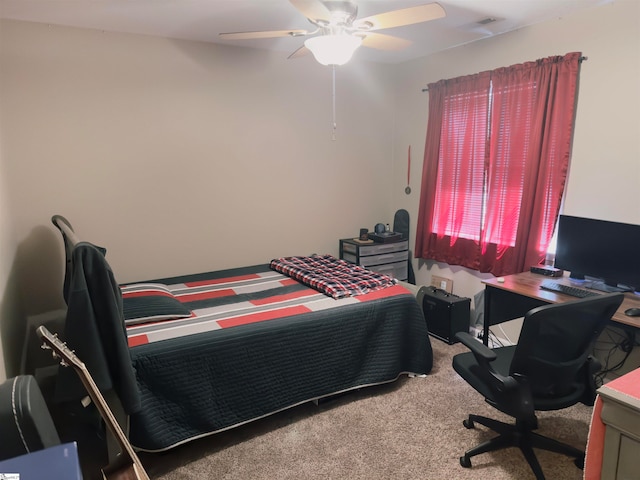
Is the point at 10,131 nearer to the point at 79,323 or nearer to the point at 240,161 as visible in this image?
the point at 240,161

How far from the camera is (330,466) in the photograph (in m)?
2.05

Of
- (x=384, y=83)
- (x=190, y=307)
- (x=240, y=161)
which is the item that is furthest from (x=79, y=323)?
(x=384, y=83)

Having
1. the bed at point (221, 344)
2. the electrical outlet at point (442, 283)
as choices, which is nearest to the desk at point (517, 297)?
the bed at point (221, 344)

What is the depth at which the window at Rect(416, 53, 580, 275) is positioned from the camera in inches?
114

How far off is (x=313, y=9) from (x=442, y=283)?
2758 millimetres

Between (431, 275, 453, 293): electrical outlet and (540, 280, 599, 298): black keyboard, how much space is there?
3.94ft

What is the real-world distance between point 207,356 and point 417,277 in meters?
2.66

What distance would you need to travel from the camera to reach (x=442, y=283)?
394cm

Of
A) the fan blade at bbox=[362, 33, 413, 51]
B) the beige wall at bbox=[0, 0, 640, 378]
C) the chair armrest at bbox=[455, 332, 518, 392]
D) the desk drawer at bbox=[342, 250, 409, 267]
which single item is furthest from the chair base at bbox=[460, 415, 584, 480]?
the fan blade at bbox=[362, 33, 413, 51]

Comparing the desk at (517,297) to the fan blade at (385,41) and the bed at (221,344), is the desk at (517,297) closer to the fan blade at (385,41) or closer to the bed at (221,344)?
the bed at (221,344)

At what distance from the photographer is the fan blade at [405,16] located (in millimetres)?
1941

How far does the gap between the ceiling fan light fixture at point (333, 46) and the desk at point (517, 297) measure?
1.74 m

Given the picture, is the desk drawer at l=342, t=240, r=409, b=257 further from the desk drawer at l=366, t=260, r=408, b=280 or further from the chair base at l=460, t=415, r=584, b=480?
the chair base at l=460, t=415, r=584, b=480

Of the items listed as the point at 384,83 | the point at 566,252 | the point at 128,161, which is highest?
the point at 384,83
